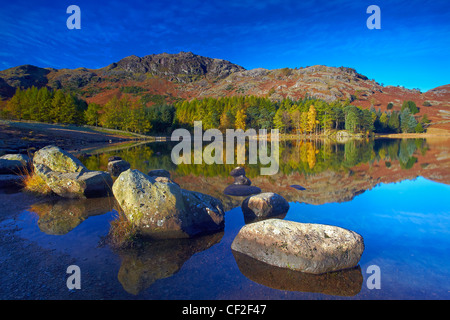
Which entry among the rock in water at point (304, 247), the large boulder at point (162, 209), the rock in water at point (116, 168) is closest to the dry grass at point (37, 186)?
the rock in water at point (116, 168)

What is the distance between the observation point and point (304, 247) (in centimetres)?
634

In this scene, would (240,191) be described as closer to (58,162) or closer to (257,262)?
(257,262)

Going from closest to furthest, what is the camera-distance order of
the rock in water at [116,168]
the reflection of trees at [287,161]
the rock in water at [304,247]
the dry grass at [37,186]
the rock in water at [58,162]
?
the rock in water at [304,247] → the dry grass at [37,186] → the rock in water at [58,162] → the rock in water at [116,168] → the reflection of trees at [287,161]

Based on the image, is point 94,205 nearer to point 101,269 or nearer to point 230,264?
point 101,269

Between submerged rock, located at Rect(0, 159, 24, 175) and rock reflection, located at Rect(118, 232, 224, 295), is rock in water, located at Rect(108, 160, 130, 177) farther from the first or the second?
rock reflection, located at Rect(118, 232, 224, 295)

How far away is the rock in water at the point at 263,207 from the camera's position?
10102mm

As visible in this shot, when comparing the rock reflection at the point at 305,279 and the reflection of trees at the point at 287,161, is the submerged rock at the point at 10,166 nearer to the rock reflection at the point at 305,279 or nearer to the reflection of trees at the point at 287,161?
the reflection of trees at the point at 287,161

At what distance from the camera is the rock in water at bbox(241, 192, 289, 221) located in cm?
1010

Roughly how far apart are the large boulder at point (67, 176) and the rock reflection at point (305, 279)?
9.82 meters

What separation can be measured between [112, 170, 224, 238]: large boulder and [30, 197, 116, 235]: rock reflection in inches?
105

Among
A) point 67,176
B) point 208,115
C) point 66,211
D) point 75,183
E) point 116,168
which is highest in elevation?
point 208,115

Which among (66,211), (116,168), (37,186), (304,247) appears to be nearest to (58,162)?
(37,186)

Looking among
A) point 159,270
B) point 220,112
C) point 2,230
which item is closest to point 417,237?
point 159,270

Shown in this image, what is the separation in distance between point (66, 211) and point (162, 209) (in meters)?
5.75
